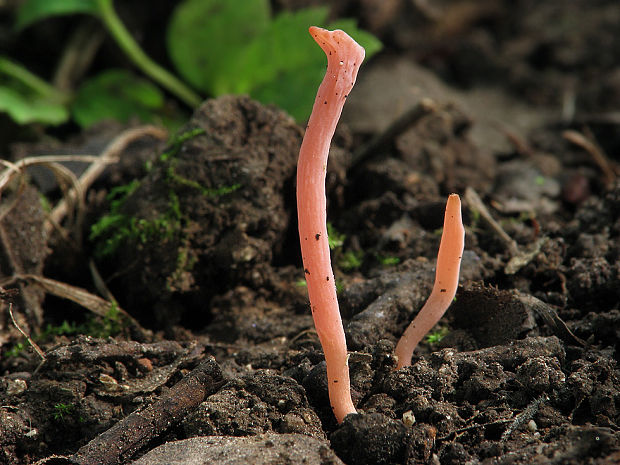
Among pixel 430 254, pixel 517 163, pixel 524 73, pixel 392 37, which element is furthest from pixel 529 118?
pixel 430 254

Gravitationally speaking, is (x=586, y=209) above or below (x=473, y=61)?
below

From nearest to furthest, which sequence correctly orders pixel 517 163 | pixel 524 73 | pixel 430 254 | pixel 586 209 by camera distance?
pixel 430 254, pixel 586 209, pixel 517 163, pixel 524 73

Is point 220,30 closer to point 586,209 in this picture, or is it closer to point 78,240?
point 78,240

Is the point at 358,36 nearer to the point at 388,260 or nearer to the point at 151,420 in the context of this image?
the point at 388,260

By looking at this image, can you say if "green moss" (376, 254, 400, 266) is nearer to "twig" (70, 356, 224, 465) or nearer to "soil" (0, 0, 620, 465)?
"soil" (0, 0, 620, 465)

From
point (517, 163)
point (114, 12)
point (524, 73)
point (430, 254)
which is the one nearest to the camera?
point (430, 254)

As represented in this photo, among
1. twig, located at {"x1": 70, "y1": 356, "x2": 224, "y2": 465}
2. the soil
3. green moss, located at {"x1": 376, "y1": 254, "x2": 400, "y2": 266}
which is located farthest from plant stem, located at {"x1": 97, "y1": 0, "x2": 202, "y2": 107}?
twig, located at {"x1": 70, "y1": 356, "x2": 224, "y2": 465}

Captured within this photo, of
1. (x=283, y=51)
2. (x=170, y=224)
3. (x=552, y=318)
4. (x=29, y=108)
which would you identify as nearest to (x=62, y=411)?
(x=170, y=224)
